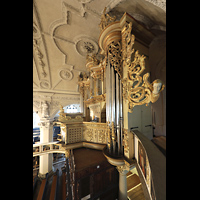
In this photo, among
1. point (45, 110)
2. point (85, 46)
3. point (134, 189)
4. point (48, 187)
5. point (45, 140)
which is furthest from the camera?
point (45, 110)

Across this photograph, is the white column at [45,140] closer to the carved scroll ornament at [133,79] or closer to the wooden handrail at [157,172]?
the carved scroll ornament at [133,79]

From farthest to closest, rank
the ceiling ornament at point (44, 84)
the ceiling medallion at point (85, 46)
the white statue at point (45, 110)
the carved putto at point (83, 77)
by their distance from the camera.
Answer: the white statue at point (45, 110) < the ceiling ornament at point (44, 84) < the carved putto at point (83, 77) < the ceiling medallion at point (85, 46)

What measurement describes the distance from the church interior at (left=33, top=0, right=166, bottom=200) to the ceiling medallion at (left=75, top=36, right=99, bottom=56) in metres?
0.05

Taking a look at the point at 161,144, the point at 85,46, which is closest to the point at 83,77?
the point at 85,46

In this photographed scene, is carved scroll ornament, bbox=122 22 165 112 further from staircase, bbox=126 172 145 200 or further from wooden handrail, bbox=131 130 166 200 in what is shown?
staircase, bbox=126 172 145 200

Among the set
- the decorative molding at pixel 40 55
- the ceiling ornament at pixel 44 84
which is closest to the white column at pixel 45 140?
the ceiling ornament at pixel 44 84

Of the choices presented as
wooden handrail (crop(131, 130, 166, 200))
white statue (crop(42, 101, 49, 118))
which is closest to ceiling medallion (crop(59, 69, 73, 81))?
white statue (crop(42, 101, 49, 118))

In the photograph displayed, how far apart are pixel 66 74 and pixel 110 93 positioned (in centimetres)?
469

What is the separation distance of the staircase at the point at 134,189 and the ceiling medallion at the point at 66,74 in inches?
243

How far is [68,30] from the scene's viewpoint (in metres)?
3.53

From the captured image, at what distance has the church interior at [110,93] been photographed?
152 centimetres

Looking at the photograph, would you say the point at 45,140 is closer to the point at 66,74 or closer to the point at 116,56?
the point at 66,74

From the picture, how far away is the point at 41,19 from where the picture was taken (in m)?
3.19
